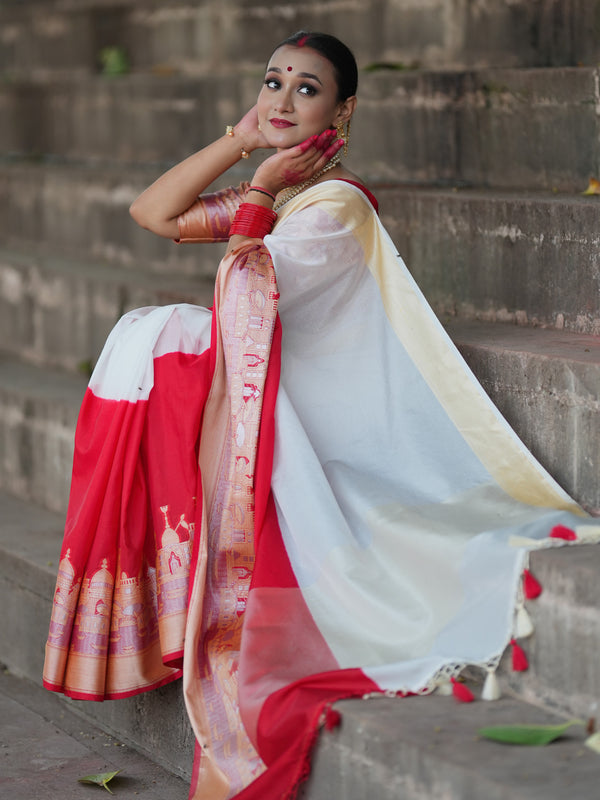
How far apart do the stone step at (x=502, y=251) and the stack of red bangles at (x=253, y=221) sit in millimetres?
829

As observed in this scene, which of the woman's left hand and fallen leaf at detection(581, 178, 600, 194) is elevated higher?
the woman's left hand

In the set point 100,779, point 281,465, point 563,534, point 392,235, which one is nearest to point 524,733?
point 563,534

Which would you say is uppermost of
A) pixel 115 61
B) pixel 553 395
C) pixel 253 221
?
pixel 115 61

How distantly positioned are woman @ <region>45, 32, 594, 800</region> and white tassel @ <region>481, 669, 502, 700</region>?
205mm

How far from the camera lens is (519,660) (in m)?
2.57

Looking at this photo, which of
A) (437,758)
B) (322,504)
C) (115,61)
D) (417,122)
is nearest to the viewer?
(437,758)

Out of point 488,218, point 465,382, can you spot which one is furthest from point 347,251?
point 488,218

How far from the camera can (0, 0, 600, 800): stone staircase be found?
2.53 m

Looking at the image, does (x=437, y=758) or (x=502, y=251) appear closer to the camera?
(x=437, y=758)

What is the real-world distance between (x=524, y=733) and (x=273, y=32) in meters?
3.44

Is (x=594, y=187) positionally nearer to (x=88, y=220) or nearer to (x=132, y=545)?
(x=132, y=545)

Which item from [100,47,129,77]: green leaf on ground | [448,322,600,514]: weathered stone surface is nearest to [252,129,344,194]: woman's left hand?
[448,322,600,514]: weathered stone surface

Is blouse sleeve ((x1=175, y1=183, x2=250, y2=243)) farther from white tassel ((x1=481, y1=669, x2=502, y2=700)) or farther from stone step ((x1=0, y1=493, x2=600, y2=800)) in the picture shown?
white tassel ((x1=481, y1=669, x2=502, y2=700))

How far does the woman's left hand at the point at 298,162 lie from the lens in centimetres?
321
